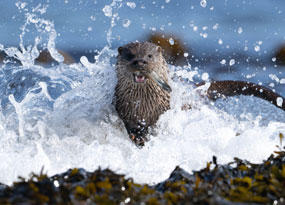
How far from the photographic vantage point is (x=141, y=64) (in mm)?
3781

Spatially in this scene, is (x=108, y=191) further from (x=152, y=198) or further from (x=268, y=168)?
(x=268, y=168)

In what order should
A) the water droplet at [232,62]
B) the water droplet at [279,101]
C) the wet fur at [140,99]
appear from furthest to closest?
the water droplet at [232,62] → the water droplet at [279,101] → the wet fur at [140,99]

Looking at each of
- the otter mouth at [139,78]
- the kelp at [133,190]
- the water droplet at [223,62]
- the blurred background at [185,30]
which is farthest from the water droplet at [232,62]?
the kelp at [133,190]

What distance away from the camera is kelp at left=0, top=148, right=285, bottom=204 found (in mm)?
1785

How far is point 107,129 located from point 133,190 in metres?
2.23

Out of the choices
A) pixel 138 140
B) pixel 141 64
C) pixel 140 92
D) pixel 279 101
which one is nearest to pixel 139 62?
pixel 141 64

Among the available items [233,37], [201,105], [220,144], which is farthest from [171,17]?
[220,144]

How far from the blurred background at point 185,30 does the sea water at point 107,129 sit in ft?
6.68

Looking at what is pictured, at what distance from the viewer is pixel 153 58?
4.02 m

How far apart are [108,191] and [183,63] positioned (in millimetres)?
6138

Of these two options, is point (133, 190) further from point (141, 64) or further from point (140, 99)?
point (140, 99)

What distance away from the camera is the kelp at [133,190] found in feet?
5.86

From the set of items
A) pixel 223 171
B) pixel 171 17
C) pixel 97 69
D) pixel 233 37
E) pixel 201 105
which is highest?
pixel 171 17

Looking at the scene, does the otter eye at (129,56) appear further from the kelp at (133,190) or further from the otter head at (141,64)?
the kelp at (133,190)
